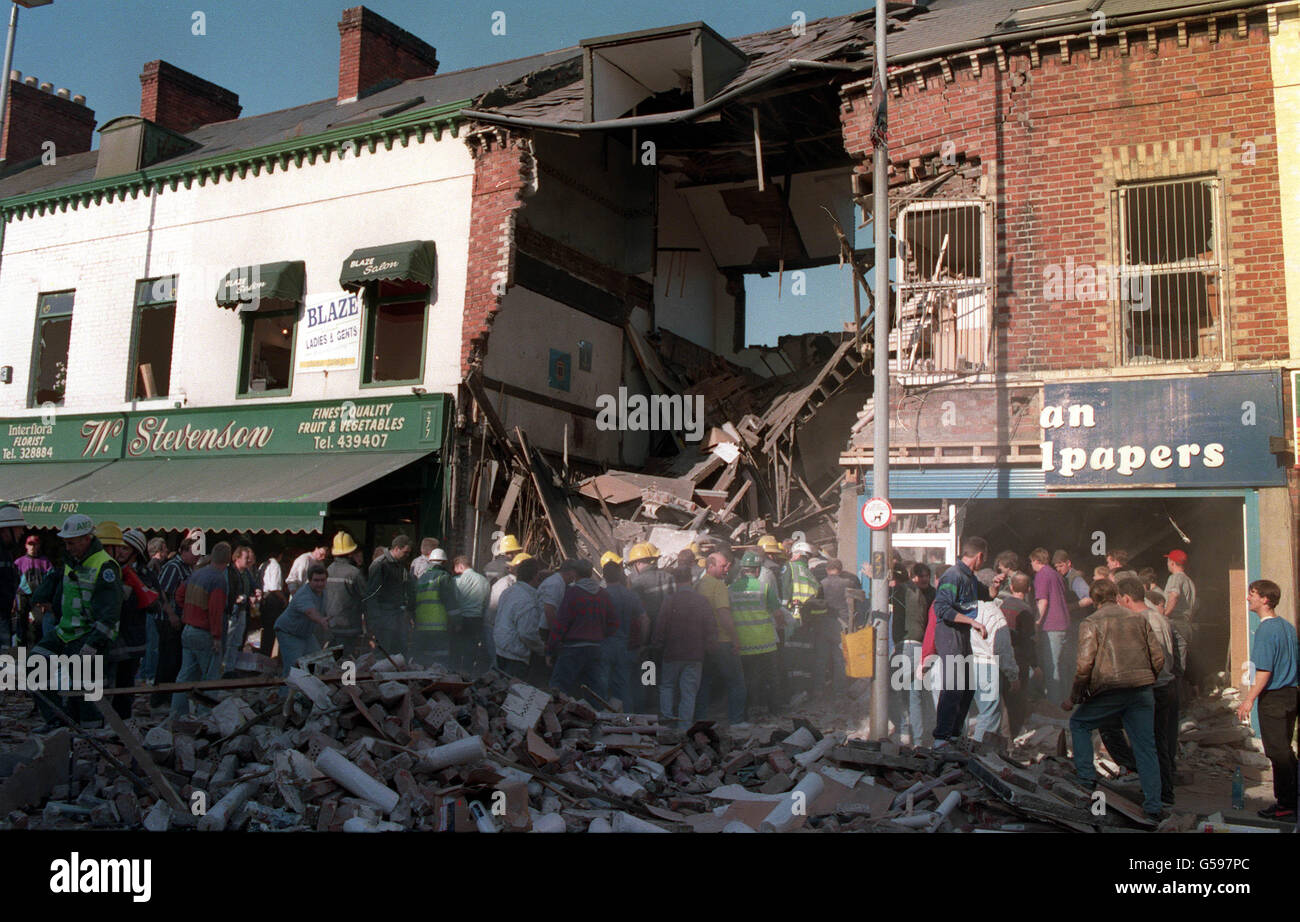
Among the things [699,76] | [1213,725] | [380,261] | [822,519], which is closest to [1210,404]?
[1213,725]

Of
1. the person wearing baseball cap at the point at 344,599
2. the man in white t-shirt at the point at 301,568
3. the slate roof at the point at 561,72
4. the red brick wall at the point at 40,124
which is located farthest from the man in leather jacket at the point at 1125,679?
the red brick wall at the point at 40,124

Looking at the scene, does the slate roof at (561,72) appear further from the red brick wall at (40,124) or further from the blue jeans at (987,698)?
the blue jeans at (987,698)

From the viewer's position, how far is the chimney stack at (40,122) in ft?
80.4

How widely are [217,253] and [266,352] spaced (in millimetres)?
2030

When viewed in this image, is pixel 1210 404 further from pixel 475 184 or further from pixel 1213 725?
pixel 475 184

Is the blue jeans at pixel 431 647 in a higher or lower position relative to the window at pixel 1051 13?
lower

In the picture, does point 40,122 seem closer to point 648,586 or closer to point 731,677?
point 648,586

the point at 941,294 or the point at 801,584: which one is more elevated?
the point at 941,294

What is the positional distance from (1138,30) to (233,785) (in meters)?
12.5

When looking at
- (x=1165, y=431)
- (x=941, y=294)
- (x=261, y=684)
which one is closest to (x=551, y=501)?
(x=941, y=294)

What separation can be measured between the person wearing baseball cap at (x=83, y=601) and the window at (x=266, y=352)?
924 cm

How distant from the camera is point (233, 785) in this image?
7.09 m

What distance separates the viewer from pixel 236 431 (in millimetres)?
17141

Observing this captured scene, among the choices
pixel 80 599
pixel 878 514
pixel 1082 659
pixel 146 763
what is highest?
pixel 878 514
